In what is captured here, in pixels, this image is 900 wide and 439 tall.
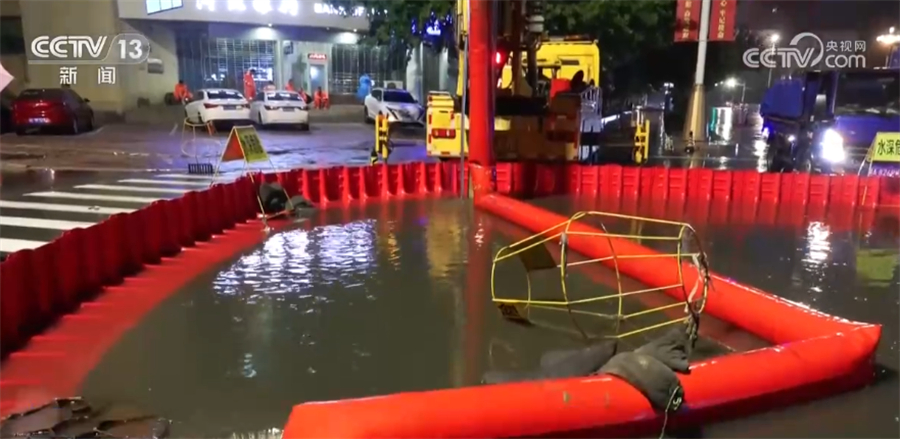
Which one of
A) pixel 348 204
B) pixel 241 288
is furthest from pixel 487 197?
pixel 241 288

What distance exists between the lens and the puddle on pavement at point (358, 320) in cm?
551

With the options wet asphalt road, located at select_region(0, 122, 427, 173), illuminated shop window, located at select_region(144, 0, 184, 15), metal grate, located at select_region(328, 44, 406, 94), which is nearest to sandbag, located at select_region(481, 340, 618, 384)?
wet asphalt road, located at select_region(0, 122, 427, 173)

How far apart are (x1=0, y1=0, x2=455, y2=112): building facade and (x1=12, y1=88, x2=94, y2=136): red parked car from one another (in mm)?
1793

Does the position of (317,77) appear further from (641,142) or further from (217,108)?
(641,142)

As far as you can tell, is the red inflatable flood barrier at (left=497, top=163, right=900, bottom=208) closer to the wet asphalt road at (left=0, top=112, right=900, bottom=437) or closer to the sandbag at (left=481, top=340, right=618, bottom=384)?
the wet asphalt road at (left=0, top=112, right=900, bottom=437)

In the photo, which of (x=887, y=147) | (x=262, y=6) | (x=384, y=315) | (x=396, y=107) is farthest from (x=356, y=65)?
(x=384, y=315)

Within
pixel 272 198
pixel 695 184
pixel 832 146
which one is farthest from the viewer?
pixel 832 146

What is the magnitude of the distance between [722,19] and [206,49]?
22.7m

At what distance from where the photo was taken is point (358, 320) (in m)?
7.06

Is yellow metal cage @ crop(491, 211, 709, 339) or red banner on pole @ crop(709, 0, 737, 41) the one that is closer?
yellow metal cage @ crop(491, 211, 709, 339)

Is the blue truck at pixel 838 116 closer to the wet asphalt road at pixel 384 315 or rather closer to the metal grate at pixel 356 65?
the wet asphalt road at pixel 384 315

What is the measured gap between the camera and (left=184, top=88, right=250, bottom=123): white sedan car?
27328 mm

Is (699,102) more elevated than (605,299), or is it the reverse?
(699,102)

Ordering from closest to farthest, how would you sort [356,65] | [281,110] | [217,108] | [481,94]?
[481,94] < [217,108] < [281,110] < [356,65]
